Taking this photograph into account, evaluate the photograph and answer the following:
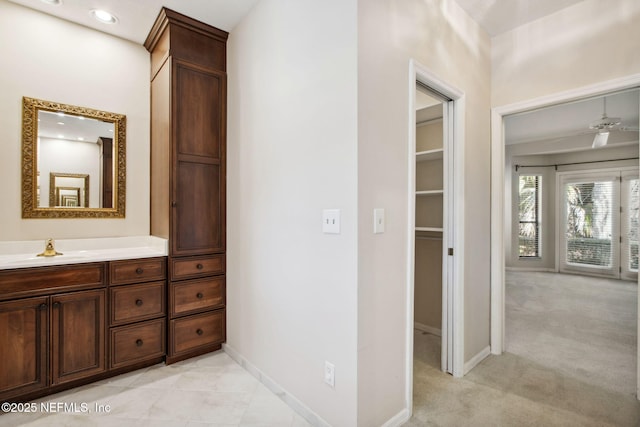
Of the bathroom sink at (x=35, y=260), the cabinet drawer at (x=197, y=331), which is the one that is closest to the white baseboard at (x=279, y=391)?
the cabinet drawer at (x=197, y=331)

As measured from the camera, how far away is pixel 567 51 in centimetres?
230

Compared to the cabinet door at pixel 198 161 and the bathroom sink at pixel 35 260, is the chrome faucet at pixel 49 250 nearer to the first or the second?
the bathroom sink at pixel 35 260

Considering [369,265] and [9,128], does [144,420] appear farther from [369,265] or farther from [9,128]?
[9,128]

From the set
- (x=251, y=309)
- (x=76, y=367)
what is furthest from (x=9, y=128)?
(x=251, y=309)

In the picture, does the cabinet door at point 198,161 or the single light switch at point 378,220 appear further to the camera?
the cabinet door at point 198,161

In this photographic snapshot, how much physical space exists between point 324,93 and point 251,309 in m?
1.61

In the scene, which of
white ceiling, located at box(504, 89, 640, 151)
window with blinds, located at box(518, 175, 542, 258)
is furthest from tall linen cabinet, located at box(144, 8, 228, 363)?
window with blinds, located at box(518, 175, 542, 258)

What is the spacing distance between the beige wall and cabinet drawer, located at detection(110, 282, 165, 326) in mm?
3201

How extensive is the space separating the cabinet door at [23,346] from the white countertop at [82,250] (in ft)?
0.79

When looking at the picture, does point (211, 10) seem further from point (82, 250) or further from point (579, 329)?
point (579, 329)

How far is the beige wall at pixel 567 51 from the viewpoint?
2.07 meters

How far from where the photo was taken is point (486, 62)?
2615 millimetres

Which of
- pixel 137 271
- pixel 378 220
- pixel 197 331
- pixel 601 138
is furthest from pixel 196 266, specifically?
pixel 601 138

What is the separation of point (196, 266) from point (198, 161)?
861 millimetres
